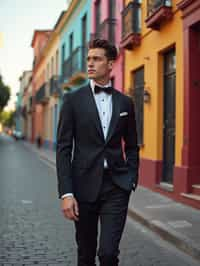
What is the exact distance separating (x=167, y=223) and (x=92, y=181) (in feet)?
12.4

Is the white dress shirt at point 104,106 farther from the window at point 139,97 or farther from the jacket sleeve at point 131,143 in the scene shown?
the window at point 139,97

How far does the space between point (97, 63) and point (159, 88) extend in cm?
728

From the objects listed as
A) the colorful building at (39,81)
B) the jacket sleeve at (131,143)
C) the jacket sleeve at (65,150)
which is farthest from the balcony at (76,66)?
the jacket sleeve at (65,150)

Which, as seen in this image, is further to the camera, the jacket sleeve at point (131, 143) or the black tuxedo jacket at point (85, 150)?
the jacket sleeve at point (131, 143)

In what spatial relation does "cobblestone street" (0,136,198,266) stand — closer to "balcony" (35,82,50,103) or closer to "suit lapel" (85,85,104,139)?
"suit lapel" (85,85,104,139)

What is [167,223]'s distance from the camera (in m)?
6.38

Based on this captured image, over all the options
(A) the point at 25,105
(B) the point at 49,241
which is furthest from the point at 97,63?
(A) the point at 25,105

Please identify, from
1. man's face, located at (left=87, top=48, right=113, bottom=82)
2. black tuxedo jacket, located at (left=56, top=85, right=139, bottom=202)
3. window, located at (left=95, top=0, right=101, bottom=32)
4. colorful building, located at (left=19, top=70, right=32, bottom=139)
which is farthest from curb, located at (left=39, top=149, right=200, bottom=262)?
colorful building, located at (left=19, top=70, right=32, bottom=139)

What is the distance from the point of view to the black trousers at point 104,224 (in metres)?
2.85

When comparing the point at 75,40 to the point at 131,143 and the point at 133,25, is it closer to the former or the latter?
the point at 133,25

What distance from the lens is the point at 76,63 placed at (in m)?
20.7

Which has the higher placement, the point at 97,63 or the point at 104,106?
the point at 97,63

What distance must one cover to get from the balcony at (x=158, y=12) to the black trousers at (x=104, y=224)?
6999 mm

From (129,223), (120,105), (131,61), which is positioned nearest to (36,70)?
(131,61)
